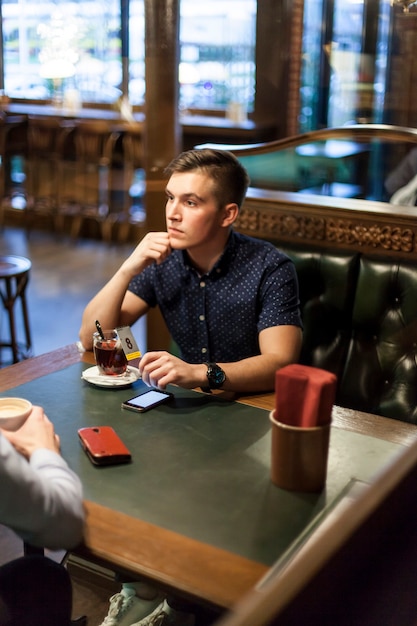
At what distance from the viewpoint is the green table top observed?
49.8 inches

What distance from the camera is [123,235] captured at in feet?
23.7

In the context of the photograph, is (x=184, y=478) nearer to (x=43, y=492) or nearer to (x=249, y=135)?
(x=43, y=492)

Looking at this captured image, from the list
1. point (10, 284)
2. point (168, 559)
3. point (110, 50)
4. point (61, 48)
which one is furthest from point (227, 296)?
point (61, 48)

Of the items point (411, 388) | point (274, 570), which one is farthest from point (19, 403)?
point (411, 388)

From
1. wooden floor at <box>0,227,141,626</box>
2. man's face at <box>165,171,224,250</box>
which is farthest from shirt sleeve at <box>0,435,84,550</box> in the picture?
wooden floor at <box>0,227,141,626</box>

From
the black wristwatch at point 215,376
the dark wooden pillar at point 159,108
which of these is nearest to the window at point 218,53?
the dark wooden pillar at point 159,108

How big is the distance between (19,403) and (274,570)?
25.1 inches

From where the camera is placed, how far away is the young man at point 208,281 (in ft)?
6.76

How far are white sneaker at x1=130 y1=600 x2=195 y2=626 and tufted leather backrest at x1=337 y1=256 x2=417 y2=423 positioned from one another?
0.79 meters

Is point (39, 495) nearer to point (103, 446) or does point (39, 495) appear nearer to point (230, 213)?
point (103, 446)

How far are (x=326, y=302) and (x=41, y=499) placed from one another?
1.39 m

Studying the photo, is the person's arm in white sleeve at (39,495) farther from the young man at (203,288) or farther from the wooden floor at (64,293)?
the wooden floor at (64,293)

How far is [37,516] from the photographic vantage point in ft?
3.89

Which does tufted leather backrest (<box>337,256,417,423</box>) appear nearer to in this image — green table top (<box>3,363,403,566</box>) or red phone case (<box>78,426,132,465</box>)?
green table top (<box>3,363,403,566</box>)
